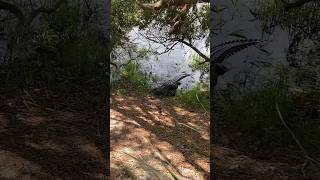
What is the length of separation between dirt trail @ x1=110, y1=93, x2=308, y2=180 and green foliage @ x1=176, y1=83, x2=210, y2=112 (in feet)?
0.29

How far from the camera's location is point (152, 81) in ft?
14.5

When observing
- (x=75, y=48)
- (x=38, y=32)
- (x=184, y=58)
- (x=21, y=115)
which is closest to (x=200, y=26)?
(x=184, y=58)

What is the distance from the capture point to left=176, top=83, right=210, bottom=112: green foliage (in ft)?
14.1

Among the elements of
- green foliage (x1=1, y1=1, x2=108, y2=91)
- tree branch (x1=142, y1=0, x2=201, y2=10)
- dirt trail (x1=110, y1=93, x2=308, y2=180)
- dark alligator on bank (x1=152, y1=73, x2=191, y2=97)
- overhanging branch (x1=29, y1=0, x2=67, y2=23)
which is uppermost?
tree branch (x1=142, y1=0, x2=201, y2=10)

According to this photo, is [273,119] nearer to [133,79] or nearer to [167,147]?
[167,147]

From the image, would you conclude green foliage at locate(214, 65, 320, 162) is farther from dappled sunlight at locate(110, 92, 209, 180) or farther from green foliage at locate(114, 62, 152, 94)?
green foliage at locate(114, 62, 152, 94)

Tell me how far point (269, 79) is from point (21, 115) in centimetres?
218

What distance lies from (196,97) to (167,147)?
85 centimetres

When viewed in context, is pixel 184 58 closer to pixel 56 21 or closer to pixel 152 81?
pixel 152 81

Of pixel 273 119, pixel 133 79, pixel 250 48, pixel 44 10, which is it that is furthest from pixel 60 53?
pixel 273 119

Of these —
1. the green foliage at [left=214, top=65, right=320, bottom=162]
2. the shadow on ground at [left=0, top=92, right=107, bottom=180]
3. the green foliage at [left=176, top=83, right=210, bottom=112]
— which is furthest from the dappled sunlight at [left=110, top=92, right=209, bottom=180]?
the green foliage at [left=214, top=65, right=320, bottom=162]

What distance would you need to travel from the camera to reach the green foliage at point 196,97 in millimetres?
4293

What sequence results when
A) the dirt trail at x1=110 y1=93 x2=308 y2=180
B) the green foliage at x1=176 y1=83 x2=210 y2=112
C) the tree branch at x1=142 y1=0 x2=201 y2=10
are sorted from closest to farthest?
1. the dirt trail at x1=110 y1=93 x2=308 y2=180
2. the green foliage at x1=176 y1=83 x2=210 y2=112
3. the tree branch at x1=142 y1=0 x2=201 y2=10

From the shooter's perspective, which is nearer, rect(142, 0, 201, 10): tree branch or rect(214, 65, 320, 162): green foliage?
rect(214, 65, 320, 162): green foliage
